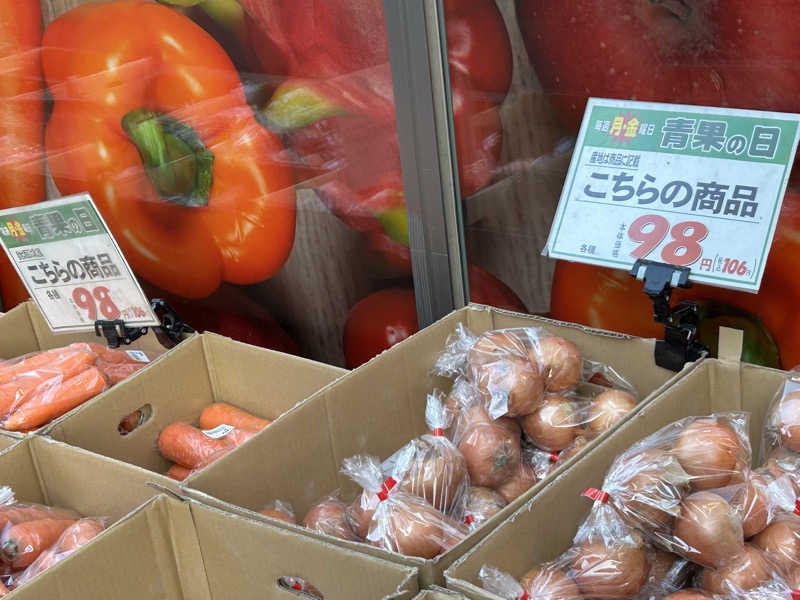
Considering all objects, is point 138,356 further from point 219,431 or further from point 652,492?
point 652,492

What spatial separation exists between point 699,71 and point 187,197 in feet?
5.08

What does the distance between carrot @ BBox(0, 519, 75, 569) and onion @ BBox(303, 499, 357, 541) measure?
55cm

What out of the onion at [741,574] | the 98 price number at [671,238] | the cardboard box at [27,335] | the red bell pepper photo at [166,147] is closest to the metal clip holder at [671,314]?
the 98 price number at [671,238]

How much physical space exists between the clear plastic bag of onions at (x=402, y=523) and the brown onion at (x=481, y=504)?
2.0 inches

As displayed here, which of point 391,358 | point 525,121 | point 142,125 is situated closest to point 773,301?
point 525,121

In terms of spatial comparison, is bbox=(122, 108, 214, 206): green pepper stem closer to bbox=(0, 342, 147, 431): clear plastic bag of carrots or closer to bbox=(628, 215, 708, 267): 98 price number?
bbox=(0, 342, 147, 431): clear plastic bag of carrots

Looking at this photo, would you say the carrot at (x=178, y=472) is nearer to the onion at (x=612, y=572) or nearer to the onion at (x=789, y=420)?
the onion at (x=612, y=572)

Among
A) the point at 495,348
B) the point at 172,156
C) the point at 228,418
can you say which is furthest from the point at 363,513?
the point at 172,156

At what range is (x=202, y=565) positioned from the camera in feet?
5.70

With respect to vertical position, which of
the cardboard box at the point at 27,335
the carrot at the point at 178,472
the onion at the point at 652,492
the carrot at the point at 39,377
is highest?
the onion at the point at 652,492

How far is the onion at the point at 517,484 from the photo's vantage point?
1785 millimetres

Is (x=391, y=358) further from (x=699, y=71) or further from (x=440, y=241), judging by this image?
(x=699, y=71)

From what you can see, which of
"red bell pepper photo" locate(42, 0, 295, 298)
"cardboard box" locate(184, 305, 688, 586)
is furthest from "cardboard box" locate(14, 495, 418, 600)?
"red bell pepper photo" locate(42, 0, 295, 298)

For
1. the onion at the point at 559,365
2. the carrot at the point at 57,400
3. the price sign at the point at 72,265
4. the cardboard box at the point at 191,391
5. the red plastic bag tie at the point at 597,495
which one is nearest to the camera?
the red plastic bag tie at the point at 597,495
